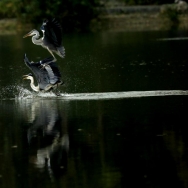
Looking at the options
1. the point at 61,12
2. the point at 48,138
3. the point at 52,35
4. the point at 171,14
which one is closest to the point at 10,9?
the point at 61,12

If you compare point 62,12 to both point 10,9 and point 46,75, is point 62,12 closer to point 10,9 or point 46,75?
point 10,9

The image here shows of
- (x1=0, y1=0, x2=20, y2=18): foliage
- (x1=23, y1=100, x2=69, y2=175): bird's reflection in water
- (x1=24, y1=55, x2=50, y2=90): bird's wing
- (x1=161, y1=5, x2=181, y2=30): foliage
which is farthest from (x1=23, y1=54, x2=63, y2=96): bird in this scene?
(x1=0, y1=0, x2=20, y2=18): foliage

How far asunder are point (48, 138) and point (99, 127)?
98 cm

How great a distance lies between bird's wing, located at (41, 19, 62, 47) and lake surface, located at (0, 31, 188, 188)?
95cm

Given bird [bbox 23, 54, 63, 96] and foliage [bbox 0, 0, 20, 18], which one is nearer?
bird [bbox 23, 54, 63, 96]

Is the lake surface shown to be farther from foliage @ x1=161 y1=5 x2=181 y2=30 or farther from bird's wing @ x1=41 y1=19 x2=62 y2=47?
foliage @ x1=161 y1=5 x2=181 y2=30

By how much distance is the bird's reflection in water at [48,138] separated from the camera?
427 inches

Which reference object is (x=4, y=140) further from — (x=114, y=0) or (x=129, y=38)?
(x=114, y=0)

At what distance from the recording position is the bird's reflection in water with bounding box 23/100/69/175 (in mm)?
10834

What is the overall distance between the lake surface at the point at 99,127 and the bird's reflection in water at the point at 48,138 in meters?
0.01

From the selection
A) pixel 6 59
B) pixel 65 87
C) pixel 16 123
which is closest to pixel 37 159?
pixel 16 123

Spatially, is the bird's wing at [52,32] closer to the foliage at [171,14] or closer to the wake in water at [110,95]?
the wake in water at [110,95]

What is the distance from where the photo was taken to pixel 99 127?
43.4 ft

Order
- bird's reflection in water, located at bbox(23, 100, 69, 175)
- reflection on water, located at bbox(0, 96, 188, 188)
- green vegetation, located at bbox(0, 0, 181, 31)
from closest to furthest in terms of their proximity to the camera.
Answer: reflection on water, located at bbox(0, 96, 188, 188)
bird's reflection in water, located at bbox(23, 100, 69, 175)
green vegetation, located at bbox(0, 0, 181, 31)
